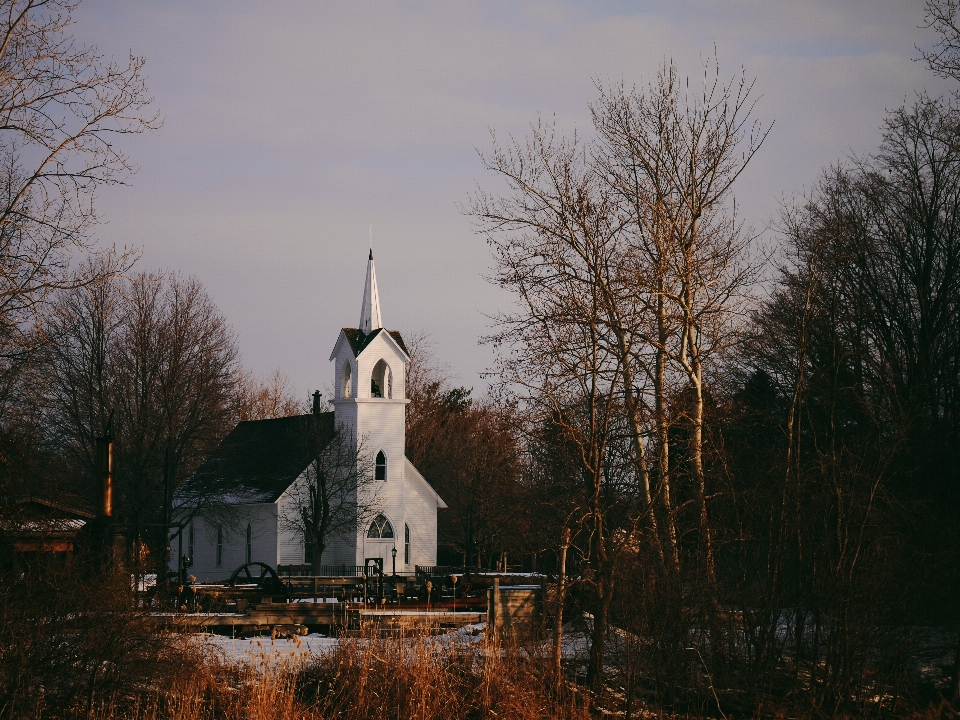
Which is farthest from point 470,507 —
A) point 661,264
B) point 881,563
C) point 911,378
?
point 881,563

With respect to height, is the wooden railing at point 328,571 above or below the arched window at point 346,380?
below

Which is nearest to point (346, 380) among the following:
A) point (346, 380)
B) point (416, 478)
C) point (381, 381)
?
point (346, 380)

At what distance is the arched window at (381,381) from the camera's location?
52.7 meters

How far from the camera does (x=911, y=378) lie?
33.2m

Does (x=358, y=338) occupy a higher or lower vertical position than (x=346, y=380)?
higher

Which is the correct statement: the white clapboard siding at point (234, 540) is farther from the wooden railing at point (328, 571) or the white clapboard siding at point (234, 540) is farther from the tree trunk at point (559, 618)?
the tree trunk at point (559, 618)

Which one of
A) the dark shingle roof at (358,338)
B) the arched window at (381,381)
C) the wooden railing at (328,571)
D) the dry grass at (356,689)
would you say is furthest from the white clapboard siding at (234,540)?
the dry grass at (356,689)

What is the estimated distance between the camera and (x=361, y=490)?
50812 mm

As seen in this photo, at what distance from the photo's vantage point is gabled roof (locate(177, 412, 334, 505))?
50.9m

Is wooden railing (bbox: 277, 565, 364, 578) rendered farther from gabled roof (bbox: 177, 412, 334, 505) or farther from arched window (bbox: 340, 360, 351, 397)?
arched window (bbox: 340, 360, 351, 397)

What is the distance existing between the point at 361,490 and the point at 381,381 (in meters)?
5.19

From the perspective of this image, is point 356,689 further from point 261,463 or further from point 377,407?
point 261,463

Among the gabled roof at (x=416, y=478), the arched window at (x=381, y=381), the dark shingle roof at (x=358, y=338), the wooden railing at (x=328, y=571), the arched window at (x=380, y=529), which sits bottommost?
the wooden railing at (x=328, y=571)

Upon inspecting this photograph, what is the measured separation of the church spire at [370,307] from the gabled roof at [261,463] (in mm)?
4335
